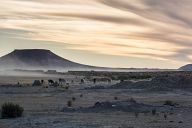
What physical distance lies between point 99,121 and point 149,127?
12.1ft

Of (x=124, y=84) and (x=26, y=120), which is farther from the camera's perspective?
(x=124, y=84)

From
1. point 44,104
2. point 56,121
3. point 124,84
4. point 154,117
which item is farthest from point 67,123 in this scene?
point 124,84

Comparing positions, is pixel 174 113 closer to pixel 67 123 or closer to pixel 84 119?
pixel 84 119

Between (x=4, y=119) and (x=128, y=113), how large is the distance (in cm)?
899

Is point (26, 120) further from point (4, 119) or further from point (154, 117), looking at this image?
point (154, 117)

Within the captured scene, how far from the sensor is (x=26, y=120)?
31.8m

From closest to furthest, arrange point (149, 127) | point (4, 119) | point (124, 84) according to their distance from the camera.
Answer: point (149, 127) < point (4, 119) < point (124, 84)

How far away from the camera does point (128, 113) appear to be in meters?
37.3

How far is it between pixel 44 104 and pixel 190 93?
25073 millimetres

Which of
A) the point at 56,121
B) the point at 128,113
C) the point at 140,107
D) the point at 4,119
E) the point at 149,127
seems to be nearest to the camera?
the point at 149,127

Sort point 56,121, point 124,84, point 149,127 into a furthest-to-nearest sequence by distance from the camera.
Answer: point 124,84 < point 56,121 < point 149,127

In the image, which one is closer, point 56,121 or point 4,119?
point 56,121

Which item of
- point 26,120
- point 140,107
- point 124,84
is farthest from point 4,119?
point 124,84

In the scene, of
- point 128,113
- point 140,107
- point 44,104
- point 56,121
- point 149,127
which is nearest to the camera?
point 149,127
